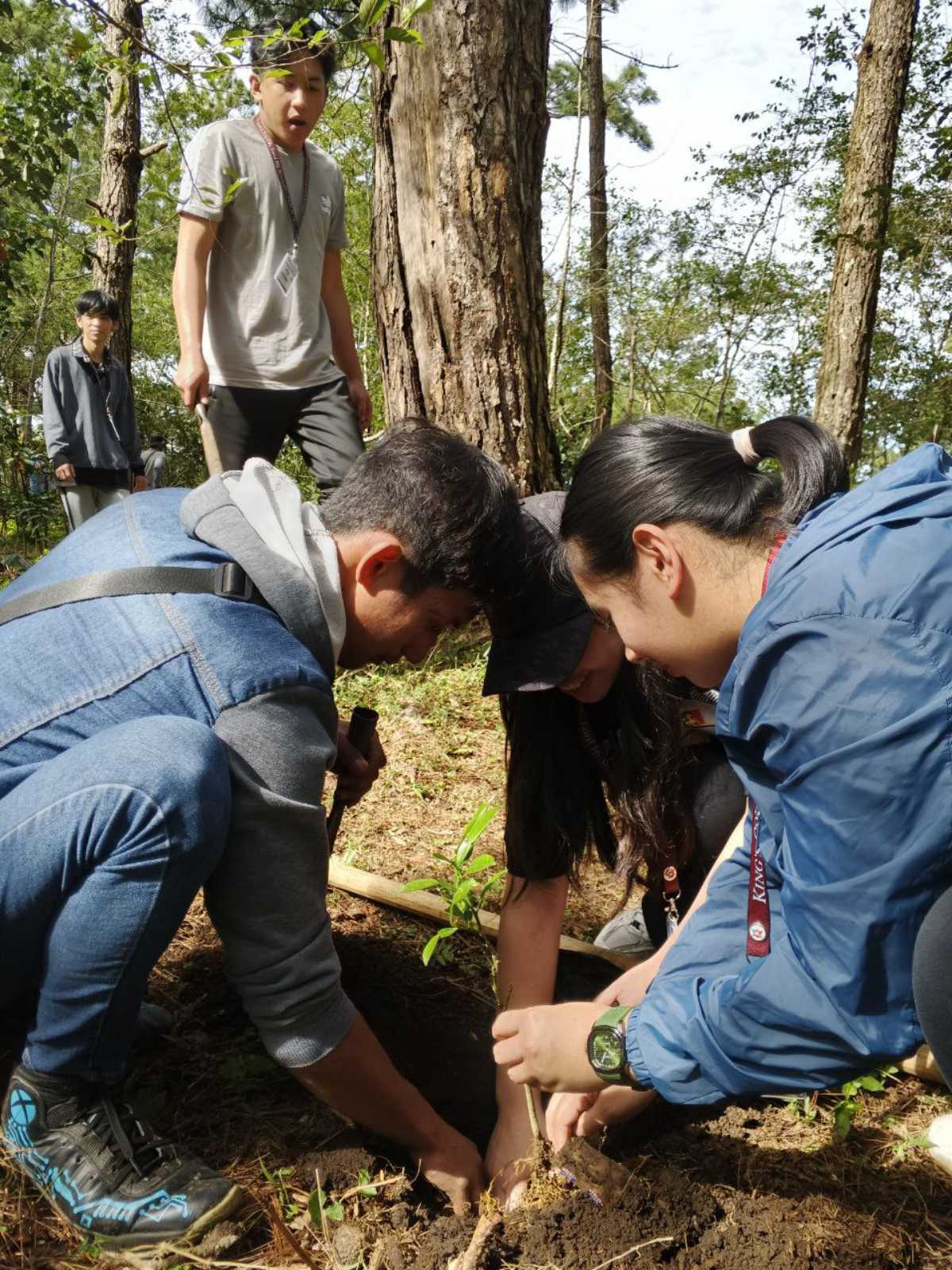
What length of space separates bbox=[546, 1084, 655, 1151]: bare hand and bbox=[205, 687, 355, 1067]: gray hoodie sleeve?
0.57 meters

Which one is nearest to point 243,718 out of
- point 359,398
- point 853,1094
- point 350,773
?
point 350,773

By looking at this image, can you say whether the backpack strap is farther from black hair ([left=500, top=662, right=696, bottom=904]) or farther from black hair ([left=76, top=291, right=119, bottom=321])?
black hair ([left=76, top=291, right=119, bottom=321])

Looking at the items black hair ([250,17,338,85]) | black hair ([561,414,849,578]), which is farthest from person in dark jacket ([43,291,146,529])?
black hair ([561,414,849,578])

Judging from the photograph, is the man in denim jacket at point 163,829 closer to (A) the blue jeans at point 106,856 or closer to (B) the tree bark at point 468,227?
(A) the blue jeans at point 106,856

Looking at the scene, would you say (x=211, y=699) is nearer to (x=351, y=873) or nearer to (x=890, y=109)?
(x=351, y=873)

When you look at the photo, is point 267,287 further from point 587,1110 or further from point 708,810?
point 587,1110

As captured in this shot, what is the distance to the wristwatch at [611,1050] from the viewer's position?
4.78 ft

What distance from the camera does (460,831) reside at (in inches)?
124

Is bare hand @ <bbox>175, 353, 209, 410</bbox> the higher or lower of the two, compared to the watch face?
higher

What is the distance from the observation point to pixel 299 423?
3.76m

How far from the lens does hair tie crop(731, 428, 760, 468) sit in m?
1.60

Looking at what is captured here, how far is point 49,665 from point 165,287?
88.7 feet

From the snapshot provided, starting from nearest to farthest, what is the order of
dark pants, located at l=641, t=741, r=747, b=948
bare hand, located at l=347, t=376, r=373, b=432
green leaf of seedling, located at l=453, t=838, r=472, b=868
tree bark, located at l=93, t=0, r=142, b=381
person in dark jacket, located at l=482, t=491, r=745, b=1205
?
person in dark jacket, located at l=482, t=491, r=745, b=1205, green leaf of seedling, located at l=453, t=838, r=472, b=868, dark pants, located at l=641, t=741, r=747, b=948, bare hand, located at l=347, t=376, r=373, b=432, tree bark, located at l=93, t=0, r=142, b=381

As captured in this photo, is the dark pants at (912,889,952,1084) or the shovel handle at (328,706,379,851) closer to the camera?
the dark pants at (912,889,952,1084)
